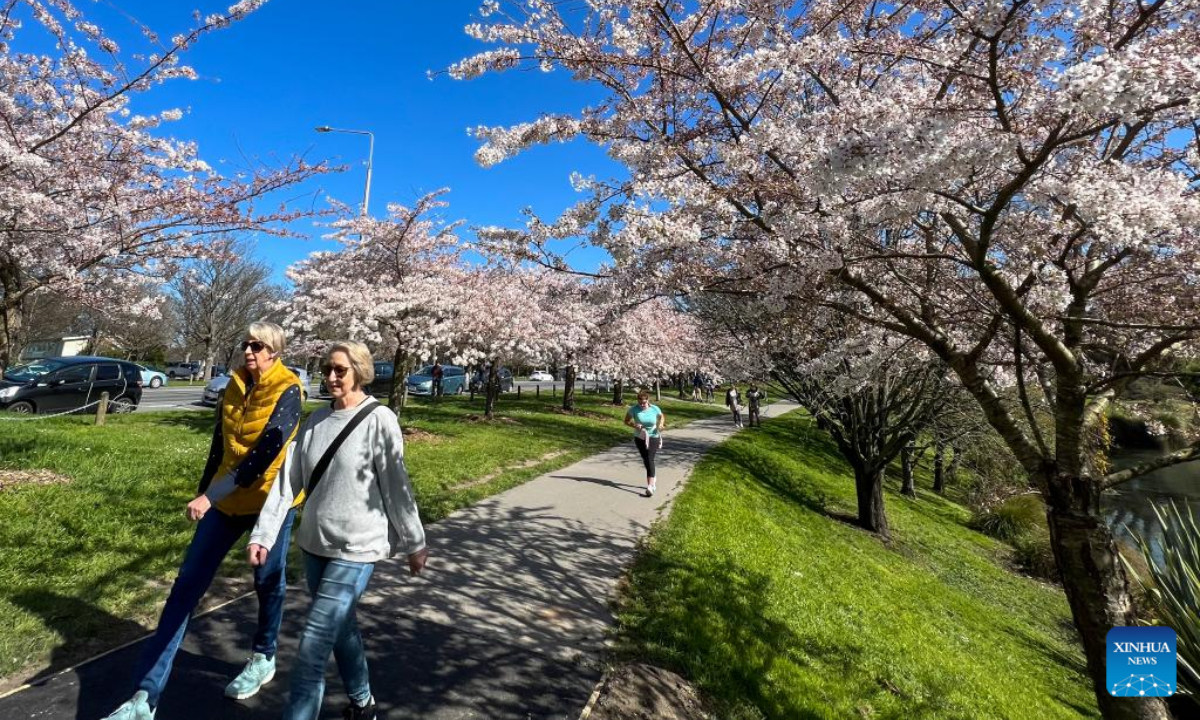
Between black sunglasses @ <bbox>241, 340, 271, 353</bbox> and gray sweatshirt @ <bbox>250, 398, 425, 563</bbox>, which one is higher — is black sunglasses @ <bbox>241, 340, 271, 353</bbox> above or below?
above

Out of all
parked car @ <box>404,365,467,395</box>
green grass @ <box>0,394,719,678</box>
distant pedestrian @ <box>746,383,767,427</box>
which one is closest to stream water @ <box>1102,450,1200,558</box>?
distant pedestrian @ <box>746,383,767,427</box>

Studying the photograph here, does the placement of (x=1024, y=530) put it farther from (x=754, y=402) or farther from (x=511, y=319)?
(x=511, y=319)

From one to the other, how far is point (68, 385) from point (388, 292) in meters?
9.42

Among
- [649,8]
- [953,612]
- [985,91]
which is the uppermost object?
[649,8]

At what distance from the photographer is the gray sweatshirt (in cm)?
249

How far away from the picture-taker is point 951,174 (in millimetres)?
2822

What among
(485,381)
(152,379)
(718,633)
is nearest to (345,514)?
(718,633)

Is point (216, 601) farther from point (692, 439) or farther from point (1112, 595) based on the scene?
point (692, 439)

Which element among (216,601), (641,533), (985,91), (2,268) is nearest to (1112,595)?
(985,91)

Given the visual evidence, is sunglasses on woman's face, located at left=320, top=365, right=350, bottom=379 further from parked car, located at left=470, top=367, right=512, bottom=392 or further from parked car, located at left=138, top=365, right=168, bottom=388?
parked car, located at left=138, top=365, right=168, bottom=388

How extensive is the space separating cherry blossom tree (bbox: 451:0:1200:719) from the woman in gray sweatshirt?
253 cm

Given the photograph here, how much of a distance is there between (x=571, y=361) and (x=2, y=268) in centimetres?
1727

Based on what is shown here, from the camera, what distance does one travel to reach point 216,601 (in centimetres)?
385

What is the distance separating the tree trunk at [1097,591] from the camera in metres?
3.36
